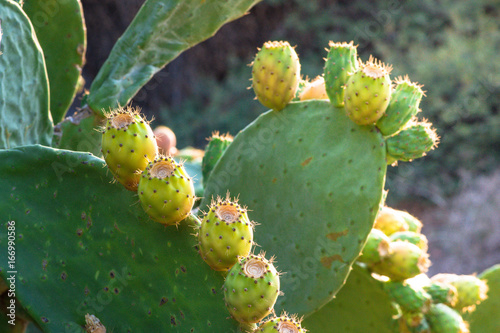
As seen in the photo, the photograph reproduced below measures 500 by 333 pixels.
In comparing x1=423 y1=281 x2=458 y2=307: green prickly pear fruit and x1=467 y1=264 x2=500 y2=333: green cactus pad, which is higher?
x1=423 y1=281 x2=458 y2=307: green prickly pear fruit

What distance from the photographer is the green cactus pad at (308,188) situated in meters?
1.16

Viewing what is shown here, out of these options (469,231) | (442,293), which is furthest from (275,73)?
(469,231)

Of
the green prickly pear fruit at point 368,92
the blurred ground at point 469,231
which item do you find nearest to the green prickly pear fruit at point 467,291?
the green prickly pear fruit at point 368,92

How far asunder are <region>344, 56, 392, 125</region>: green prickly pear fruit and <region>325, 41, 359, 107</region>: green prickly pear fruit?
0.05 metres


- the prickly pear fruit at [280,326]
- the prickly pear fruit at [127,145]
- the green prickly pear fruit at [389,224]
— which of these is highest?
the prickly pear fruit at [127,145]

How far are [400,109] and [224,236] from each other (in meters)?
0.61

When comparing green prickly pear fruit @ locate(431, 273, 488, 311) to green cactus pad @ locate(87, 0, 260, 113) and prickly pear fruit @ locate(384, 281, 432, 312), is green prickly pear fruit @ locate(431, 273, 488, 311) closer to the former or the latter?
prickly pear fruit @ locate(384, 281, 432, 312)

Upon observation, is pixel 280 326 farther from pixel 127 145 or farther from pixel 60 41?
pixel 60 41

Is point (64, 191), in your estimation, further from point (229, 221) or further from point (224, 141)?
point (224, 141)

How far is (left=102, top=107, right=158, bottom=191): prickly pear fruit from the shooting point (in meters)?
0.78

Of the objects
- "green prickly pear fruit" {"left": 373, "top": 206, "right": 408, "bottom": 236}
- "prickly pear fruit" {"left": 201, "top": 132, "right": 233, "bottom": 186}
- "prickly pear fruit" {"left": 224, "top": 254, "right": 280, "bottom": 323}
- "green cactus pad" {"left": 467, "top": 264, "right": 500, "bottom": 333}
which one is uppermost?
"prickly pear fruit" {"left": 224, "top": 254, "right": 280, "bottom": 323}

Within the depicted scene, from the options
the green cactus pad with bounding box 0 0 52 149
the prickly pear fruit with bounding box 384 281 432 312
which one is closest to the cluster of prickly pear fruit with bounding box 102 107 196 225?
the green cactus pad with bounding box 0 0 52 149

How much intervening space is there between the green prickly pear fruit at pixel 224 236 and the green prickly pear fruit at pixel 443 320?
2.69 feet

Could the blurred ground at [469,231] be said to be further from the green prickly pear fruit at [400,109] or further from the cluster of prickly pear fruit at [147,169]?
the cluster of prickly pear fruit at [147,169]
